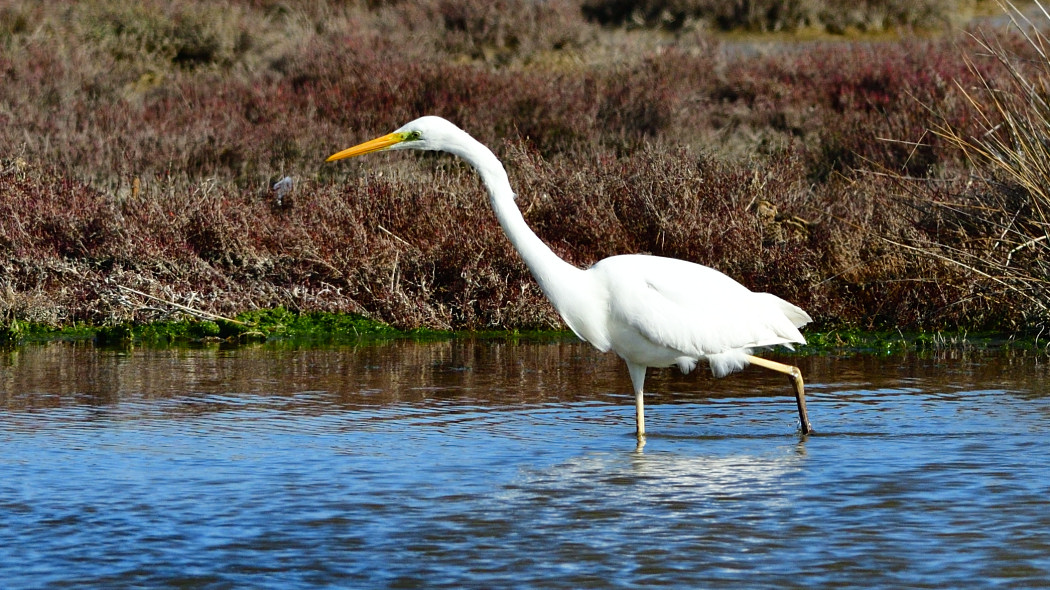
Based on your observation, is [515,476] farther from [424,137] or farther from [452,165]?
[452,165]

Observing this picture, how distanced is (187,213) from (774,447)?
244 inches

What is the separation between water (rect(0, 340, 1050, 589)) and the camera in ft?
16.6

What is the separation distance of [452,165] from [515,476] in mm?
8516

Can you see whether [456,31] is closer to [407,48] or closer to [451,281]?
[407,48]

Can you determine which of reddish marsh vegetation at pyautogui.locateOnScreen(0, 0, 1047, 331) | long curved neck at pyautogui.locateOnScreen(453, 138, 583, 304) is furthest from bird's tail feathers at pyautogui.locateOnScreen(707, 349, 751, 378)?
reddish marsh vegetation at pyautogui.locateOnScreen(0, 0, 1047, 331)

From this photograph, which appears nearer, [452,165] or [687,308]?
[687,308]

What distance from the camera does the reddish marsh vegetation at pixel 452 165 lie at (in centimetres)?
1120

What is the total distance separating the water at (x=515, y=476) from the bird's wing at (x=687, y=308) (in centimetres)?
50

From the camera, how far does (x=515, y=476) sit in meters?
6.45

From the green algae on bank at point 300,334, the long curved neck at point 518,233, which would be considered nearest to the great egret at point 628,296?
the long curved neck at point 518,233

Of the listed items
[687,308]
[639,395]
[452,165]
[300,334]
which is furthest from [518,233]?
[452,165]

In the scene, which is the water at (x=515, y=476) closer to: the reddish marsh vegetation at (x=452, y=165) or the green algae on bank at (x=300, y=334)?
the green algae on bank at (x=300, y=334)

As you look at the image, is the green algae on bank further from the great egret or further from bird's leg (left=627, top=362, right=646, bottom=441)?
bird's leg (left=627, top=362, right=646, bottom=441)

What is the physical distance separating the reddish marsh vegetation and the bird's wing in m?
2.02
